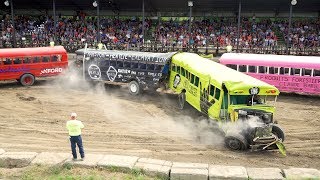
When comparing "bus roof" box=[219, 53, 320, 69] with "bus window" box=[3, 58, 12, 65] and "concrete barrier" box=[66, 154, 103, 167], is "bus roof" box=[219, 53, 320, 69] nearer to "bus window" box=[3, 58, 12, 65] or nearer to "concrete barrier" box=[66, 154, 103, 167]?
"bus window" box=[3, 58, 12, 65]

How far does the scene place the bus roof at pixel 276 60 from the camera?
21.1m

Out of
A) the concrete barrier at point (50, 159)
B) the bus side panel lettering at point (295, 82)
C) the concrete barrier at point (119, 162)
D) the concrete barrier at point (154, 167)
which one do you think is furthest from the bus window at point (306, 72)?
the concrete barrier at point (50, 159)

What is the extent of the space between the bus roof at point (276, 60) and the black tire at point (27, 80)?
1217 centimetres

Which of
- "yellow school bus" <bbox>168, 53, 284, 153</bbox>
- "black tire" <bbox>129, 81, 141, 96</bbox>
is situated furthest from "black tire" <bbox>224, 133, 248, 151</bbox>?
"black tire" <bbox>129, 81, 141, 96</bbox>

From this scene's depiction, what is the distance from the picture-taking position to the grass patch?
32.1 ft

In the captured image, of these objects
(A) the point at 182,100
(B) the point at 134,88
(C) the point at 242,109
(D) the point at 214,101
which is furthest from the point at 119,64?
(C) the point at 242,109

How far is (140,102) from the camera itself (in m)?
20.7

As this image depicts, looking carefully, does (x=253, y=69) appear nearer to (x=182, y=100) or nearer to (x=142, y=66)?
(x=182, y=100)

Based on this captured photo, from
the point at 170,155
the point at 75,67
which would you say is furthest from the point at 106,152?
the point at 75,67

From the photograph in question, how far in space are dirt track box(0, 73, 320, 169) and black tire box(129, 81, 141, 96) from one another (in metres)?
0.42

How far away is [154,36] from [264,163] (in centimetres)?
2376

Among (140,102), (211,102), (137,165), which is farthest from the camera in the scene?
(140,102)

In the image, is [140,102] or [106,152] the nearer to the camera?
[106,152]

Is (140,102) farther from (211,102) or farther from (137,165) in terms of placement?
(137,165)
